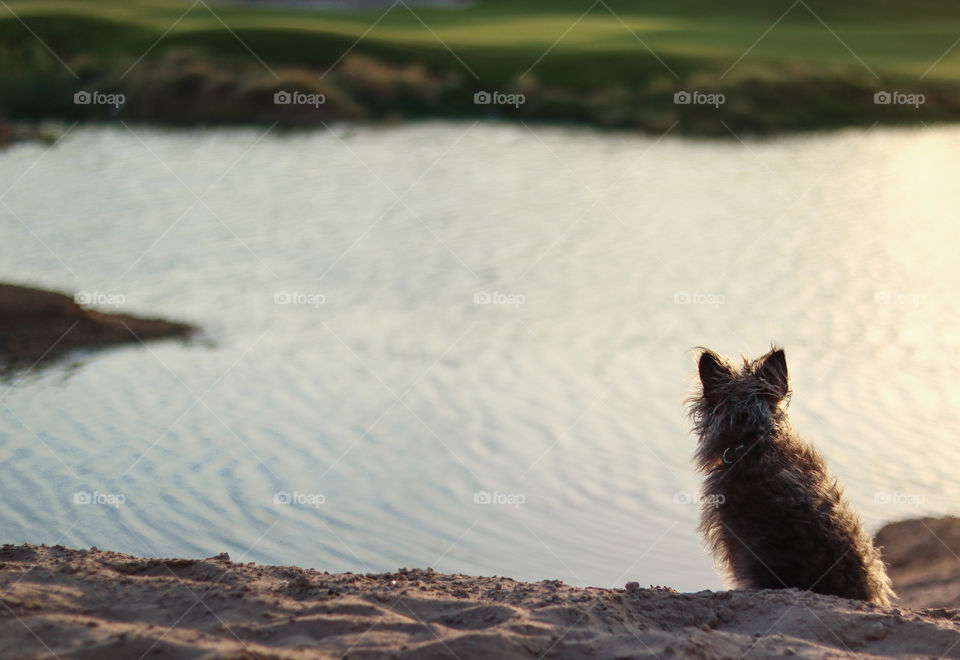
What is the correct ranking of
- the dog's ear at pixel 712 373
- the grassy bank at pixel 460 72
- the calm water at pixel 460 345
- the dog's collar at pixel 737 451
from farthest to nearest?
the grassy bank at pixel 460 72, the calm water at pixel 460 345, the dog's ear at pixel 712 373, the dog's collar at pixel 737 451

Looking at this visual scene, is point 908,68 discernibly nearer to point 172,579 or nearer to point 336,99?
point 336,99

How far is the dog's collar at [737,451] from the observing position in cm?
490

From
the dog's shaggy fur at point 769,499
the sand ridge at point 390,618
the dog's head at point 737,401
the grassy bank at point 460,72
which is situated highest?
the grassy bank at point 460,72

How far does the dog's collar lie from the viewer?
16.1 feet

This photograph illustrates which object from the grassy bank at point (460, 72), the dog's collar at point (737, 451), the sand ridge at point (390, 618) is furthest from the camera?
the grassy bank at point (460, 72)

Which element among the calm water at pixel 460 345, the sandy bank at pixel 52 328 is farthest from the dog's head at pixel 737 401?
the sandy bank at pixel 52 328

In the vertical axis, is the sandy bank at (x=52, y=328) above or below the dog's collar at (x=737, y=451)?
above

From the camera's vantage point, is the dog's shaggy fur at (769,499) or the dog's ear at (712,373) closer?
the dog's shaggy fur at (769,499)

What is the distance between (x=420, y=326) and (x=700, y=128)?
45.5 ft

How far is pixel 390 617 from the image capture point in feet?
12.9

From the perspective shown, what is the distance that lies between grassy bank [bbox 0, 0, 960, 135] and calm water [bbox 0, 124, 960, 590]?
12.5 feet

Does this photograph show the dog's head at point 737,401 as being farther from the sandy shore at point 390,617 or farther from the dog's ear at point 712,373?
the sandy shore at point 390,617

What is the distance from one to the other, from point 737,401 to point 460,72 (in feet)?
65.5

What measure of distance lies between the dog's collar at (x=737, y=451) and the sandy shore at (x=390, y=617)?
0.72 meters
